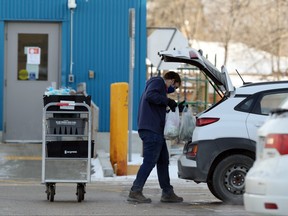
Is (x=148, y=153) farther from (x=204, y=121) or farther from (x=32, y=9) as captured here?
(x=32, y=9)

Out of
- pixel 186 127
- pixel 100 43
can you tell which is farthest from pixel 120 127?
pixel 186 127

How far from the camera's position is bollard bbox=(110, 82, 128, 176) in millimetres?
14117

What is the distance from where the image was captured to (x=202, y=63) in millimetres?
10648

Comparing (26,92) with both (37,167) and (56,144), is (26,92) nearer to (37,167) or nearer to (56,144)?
(37,167)

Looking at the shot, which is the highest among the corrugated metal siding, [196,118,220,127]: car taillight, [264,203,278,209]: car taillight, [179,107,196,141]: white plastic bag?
the corrugated metal siding

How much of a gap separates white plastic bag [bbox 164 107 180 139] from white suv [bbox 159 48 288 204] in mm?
325

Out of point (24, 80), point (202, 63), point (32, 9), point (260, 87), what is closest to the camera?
point (260, 87)

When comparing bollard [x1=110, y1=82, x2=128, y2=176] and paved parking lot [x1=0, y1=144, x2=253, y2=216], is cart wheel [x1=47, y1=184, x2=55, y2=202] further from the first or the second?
bollard [x1=110, y1=82, x2=128, y2=176]

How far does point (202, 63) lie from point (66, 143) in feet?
7.06

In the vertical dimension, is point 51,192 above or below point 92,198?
above

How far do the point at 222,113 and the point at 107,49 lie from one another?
7.21 metres

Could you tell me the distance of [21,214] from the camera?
9.41 meters

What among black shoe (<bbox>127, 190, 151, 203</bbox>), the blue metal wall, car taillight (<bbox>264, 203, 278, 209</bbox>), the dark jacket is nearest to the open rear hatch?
the dark jacket

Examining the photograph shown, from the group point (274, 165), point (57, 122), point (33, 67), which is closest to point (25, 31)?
point (33, 67)
